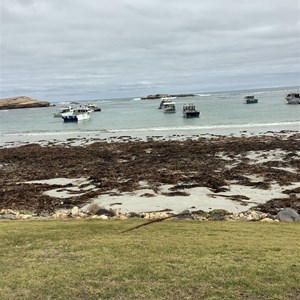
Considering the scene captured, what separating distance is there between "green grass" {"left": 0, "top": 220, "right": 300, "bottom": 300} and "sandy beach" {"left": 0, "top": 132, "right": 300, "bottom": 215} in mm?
5559

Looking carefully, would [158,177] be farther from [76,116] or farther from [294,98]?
[294,98]

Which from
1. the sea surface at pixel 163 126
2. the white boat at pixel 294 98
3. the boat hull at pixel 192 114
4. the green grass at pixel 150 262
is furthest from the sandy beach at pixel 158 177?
the white boat at pixel 294 98

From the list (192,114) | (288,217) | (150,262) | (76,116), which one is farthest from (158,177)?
(76,116)

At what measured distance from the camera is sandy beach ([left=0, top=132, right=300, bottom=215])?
50.3 feet

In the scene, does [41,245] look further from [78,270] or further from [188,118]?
[188,118]

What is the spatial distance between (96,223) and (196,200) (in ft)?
21.5

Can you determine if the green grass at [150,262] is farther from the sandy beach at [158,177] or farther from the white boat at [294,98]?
the white boat at [294,98]

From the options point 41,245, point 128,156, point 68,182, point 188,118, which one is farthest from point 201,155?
point 188,118

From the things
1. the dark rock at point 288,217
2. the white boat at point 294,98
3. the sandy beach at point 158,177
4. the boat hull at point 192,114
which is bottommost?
the sandy beach at point 158,177

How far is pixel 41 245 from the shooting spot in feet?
24.5

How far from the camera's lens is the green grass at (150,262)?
17.1ft

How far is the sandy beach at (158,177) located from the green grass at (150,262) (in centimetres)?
556

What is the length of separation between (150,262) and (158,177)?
13.6 metres

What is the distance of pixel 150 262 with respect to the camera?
248 inches
